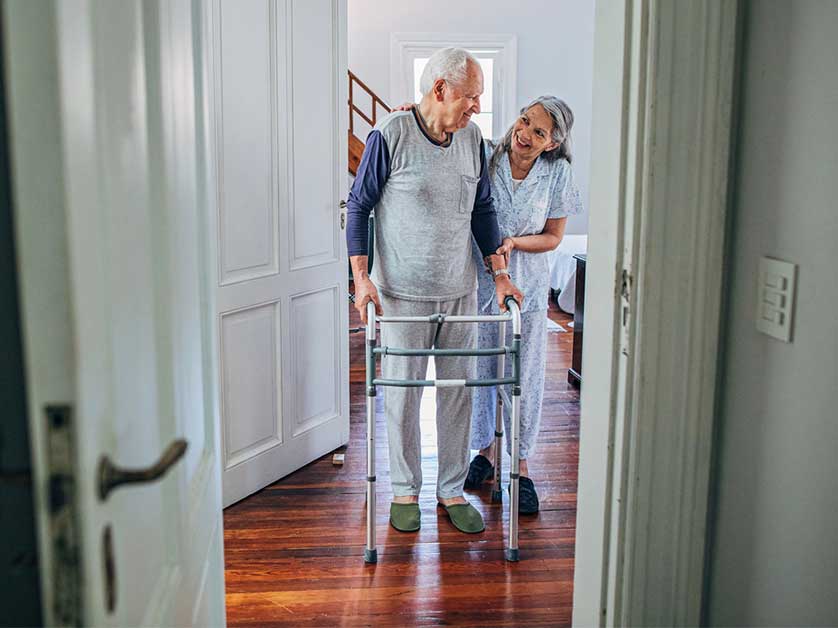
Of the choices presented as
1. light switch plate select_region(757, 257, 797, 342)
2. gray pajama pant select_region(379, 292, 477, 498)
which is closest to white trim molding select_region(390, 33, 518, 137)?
gray pajama pant select_region(379, 292, 477, 498)

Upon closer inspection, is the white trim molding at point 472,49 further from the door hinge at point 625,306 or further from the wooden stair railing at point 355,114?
the door hinge at point 625,306

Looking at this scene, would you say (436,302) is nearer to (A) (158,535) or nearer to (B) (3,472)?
(A) (158,535)

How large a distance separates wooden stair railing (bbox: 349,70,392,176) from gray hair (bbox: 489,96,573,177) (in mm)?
5629

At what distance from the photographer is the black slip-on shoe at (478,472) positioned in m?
3.43

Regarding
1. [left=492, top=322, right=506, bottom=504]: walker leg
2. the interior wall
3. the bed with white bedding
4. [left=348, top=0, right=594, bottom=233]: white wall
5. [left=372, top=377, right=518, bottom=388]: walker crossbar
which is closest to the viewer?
the interior wall

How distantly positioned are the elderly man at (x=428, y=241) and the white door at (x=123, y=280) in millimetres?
1485

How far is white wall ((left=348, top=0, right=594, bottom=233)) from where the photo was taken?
371 inches

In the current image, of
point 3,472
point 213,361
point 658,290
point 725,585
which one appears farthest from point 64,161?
point 725,585

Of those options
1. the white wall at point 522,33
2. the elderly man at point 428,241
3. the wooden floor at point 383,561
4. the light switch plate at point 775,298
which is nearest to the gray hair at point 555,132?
the elderly man at point 428,241

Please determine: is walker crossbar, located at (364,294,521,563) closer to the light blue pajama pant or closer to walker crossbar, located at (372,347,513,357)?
walker crossbar, located at (372,347,513,357)

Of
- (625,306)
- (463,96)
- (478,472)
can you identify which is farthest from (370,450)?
(625,306)

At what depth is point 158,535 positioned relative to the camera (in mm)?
1016

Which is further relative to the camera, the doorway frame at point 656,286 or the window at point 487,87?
the window at point 487,87

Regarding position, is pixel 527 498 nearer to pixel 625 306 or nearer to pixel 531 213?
pixel 531 213
